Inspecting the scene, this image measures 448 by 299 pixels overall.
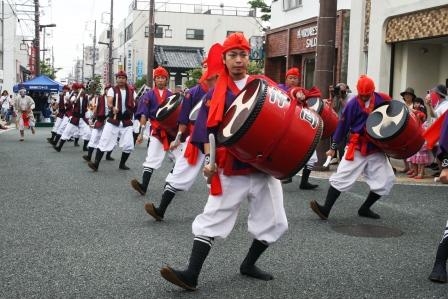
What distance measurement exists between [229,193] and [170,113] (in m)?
3.67

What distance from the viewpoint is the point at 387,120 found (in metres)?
6.27

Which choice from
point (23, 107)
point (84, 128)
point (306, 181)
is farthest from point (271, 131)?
point (23, 107)

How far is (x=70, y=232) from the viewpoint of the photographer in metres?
5.80

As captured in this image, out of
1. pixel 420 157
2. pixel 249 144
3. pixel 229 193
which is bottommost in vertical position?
pixel 420 157

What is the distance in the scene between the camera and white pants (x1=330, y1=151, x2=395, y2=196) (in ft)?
21.2

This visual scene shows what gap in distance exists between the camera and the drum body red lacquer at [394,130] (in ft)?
20.1

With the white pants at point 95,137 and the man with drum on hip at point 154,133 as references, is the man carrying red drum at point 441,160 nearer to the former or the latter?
the man with drum on hip at point 154,133

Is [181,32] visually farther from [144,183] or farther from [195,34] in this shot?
[144,183]

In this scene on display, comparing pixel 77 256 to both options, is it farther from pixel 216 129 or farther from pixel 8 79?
pixel 8 79

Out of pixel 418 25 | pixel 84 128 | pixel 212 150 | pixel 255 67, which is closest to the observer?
pixel 212 150

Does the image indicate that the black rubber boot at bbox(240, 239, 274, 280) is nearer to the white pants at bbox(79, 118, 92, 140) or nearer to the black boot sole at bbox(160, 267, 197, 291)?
the black boot sole at bbox(160, 267, 197, 291)

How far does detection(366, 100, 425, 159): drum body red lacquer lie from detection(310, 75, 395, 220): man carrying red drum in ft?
0.35

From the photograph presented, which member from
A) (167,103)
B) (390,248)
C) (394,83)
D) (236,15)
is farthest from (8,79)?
(390,248)

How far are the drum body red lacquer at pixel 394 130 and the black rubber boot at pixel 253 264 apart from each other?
253 cm
